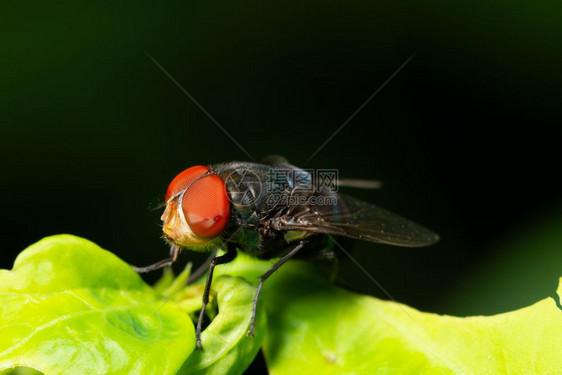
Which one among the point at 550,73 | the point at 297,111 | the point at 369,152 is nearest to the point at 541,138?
the point at 550,73

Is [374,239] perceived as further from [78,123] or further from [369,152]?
[78,123]

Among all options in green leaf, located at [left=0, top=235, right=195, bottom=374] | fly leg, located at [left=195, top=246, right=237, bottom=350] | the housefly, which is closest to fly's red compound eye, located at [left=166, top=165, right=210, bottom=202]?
the housefly

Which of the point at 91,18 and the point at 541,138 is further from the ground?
the point at 91,18

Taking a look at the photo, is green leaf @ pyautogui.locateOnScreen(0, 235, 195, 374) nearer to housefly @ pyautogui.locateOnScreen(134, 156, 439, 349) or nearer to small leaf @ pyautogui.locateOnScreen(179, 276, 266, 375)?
small leaf @ pyautogui.locateOnScreen(179, 276, 266, 375)

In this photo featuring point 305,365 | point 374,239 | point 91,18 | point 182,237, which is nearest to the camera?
point 305,365

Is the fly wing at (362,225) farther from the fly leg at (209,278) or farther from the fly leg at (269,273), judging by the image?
Answer: the fly leg at (209,278)

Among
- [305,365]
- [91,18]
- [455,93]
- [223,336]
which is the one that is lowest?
[305,365]

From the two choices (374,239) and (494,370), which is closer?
(494,370)
